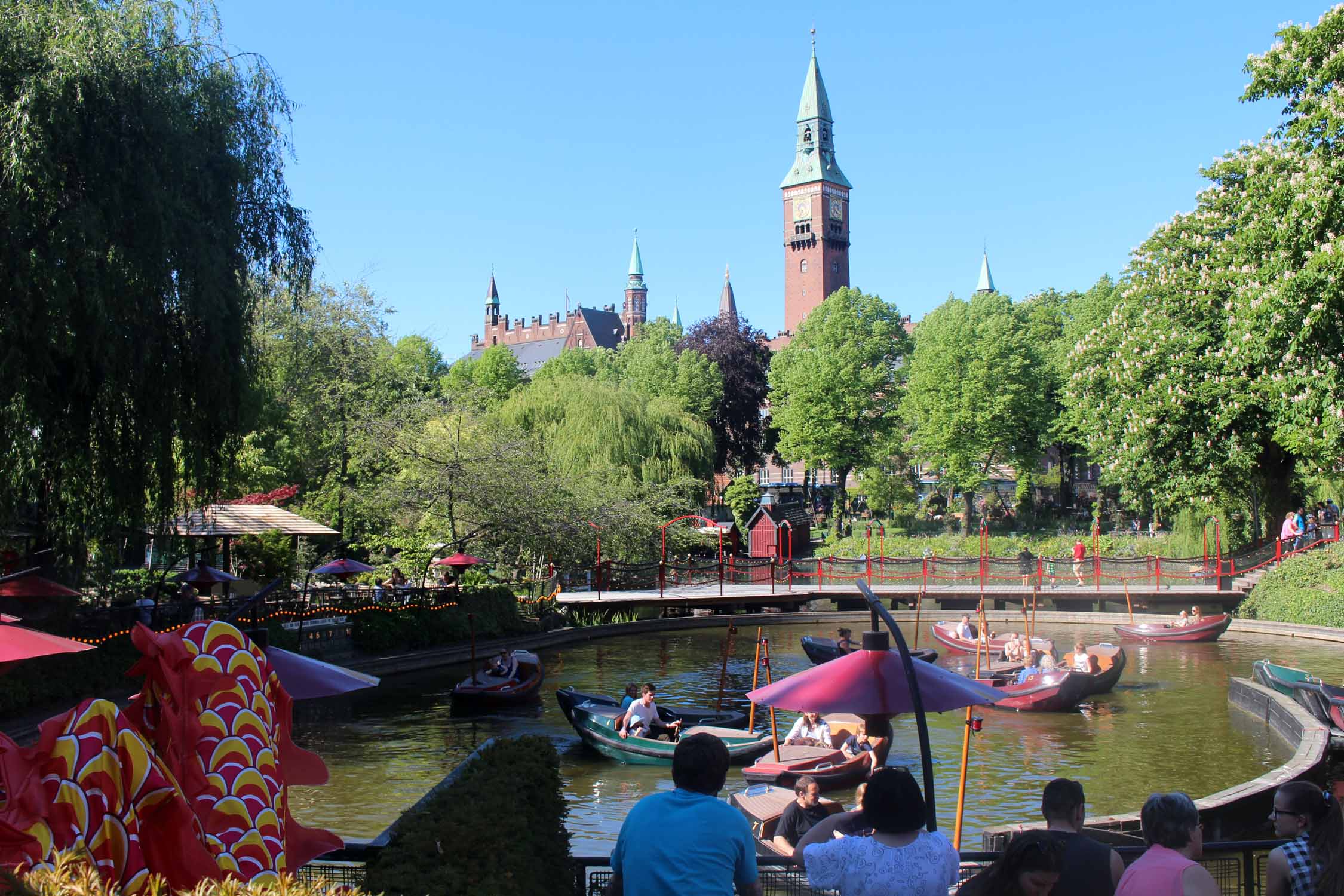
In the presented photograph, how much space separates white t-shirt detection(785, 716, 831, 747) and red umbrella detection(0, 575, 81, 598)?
12.6 m

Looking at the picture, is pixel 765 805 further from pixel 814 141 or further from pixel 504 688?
pixel 814 141

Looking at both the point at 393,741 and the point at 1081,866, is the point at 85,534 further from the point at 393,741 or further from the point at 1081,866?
the point at 1081,866

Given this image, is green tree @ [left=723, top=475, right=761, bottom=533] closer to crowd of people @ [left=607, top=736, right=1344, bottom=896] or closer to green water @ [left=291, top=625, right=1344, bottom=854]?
green water @ [left=291, top=625, right=1344, bottom=854]

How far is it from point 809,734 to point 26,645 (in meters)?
11.5

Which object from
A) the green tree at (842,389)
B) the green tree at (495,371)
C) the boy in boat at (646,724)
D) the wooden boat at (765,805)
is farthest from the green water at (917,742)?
the green tree at (495,371)

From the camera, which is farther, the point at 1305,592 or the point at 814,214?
the point at 814,214

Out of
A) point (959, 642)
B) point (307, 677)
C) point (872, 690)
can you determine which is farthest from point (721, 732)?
point (959, 642)

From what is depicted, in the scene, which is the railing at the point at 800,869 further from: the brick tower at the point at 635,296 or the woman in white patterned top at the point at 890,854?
the brick tower at the point at 635,296

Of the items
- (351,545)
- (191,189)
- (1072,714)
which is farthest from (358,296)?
(1072,714)

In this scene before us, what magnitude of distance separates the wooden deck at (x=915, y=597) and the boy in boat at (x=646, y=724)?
17.3m

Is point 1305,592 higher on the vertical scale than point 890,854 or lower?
lower

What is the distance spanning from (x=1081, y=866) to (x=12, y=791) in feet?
15.1

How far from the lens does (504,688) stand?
71.7 feet

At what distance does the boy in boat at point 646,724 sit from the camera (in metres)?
17.8
